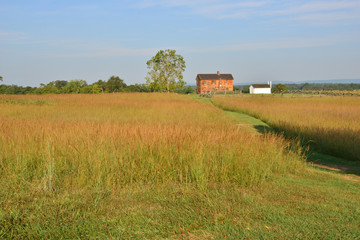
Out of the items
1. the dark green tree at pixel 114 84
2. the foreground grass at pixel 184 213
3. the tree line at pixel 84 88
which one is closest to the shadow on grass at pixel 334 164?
the foreground grass at pixel 184 213

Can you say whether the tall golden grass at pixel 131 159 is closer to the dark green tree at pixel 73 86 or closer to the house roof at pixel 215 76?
the dark green tree at pixel 73 86

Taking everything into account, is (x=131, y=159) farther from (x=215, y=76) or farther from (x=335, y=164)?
(x=215, y=76)

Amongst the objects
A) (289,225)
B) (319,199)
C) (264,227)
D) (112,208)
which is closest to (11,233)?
(112,208)

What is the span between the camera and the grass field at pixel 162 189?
4.36 meters

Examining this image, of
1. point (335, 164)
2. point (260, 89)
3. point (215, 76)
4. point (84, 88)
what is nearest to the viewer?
point (335, 164)

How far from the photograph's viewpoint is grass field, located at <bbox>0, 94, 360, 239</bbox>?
14.3ft

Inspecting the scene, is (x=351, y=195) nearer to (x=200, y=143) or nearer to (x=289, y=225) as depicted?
(x=289, y=225)

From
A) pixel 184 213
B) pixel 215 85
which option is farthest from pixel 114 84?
pixel 184 213

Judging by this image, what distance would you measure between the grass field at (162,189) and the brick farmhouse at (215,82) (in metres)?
81.7

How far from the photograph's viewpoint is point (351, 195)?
5898mm

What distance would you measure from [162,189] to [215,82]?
85983 millimetres

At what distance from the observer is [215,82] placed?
90.4m

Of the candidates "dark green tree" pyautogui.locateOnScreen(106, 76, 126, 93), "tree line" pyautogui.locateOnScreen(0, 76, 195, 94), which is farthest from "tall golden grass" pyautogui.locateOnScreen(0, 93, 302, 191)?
"dark green tree" pyautogui.locateOnScreen(106, 76, 126, 93)

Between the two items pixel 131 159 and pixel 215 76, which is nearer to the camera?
pixel 131 159
